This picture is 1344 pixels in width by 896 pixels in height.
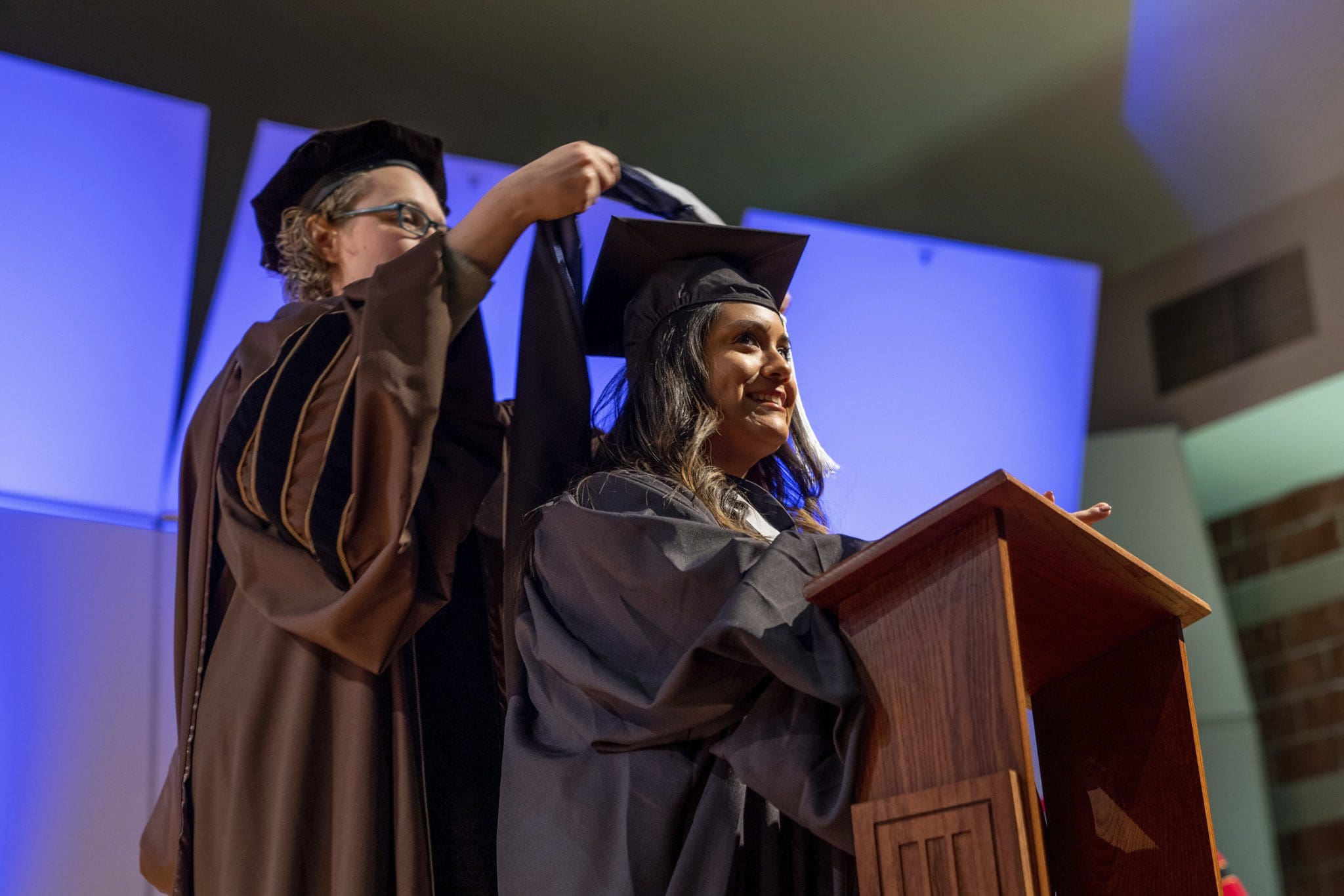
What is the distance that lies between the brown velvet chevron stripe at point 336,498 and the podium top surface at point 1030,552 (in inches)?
31.9

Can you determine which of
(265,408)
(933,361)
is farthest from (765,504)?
(933,361)

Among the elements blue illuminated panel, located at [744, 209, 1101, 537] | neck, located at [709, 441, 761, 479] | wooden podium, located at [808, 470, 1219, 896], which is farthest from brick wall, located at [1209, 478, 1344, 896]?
wooden podium, located at [808, 470, 1219, 896]

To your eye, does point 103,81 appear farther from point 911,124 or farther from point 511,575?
point 911,124

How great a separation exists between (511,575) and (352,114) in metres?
2.33

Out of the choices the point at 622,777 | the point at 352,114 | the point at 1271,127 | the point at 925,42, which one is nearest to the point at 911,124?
the point at 925,42

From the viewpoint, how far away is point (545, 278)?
8.02 ft

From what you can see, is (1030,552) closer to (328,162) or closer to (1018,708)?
(1018,708)

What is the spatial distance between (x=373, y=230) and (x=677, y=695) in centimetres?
130

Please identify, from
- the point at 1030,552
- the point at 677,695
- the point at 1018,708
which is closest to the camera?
the point at 1018,708

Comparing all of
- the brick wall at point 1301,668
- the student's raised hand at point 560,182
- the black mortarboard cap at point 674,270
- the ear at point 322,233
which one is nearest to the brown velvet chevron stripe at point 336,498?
the student's raised hand at point 560,182

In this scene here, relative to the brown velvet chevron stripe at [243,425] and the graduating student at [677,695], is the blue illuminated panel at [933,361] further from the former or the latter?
the brown velvet chevron stripe at [243,425]

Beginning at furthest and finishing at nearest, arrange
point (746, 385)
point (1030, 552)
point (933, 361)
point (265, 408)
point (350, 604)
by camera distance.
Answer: point (933, 361) → point (746, 385) → point (265, 408) → point (350, 604) → point (1030, 552)

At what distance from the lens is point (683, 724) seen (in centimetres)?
180

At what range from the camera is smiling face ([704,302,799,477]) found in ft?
7.87
